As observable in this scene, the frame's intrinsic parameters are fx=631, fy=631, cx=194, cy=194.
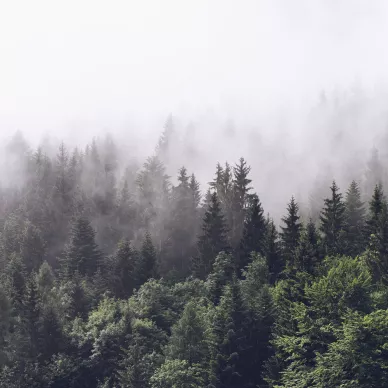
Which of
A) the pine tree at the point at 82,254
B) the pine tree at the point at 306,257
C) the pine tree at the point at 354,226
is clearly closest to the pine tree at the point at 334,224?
the pine tree at the point at 354,226

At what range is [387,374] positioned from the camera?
49938 millimetres

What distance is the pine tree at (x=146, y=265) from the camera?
79875mm

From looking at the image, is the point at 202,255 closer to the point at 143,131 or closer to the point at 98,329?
the point at 98,329

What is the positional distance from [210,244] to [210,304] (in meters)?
18.4

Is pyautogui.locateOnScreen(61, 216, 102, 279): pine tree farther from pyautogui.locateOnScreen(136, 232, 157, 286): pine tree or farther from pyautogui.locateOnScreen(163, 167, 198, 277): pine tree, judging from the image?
pyautogui.locateOnScreen(136, 232, 157, 286): pine tree

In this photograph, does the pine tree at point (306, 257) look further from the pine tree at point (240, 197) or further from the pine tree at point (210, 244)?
the pine tree at point (240, 197)

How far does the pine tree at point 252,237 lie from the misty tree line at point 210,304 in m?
0.17

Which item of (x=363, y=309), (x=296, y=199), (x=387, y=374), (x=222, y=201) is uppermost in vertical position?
(x=296, y=199)

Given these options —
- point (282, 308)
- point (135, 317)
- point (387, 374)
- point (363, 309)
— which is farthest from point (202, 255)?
point (387, 374)

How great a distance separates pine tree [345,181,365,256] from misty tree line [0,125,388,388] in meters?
0.20

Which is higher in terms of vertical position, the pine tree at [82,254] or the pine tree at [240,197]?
the pine tree at [240,197]

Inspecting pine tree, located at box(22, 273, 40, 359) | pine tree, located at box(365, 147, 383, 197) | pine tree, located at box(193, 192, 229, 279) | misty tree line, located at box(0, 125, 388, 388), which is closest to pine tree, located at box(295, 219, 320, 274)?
misty tree line, located at box(0, 125, 388, 388)

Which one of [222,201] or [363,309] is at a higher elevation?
[222,201]

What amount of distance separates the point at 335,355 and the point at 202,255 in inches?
1356
